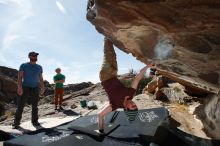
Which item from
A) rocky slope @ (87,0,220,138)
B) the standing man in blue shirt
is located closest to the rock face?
rocky slope @ (87,0,220,138)

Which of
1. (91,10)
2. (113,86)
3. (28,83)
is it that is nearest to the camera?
(91,10)

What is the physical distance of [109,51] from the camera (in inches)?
217

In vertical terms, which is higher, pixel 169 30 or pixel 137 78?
pixel 169 30

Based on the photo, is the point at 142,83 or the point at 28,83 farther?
the point at 142,83

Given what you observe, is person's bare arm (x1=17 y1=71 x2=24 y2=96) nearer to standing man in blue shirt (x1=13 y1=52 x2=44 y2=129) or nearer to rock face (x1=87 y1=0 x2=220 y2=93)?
standing man in blue shirt (x1=13 y1=52 x2=44 y2=129)

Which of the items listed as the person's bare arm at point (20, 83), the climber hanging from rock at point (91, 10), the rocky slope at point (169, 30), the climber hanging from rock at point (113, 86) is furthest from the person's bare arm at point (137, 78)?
the person's bare arm at point (20, 83)

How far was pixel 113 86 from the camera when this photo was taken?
535cm

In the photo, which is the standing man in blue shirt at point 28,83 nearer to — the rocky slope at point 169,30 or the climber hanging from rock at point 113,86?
the climber hanging from rock at point 113,86

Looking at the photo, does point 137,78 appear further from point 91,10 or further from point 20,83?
point 20,83

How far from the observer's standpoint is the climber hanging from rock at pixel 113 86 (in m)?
5.27

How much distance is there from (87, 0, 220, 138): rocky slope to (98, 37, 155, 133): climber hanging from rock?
26 cm

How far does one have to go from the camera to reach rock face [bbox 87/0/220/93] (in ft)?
11.7

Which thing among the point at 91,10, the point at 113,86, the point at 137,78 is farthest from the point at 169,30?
the point at 113,86

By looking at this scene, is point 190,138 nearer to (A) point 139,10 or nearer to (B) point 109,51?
(B) point 109,51
